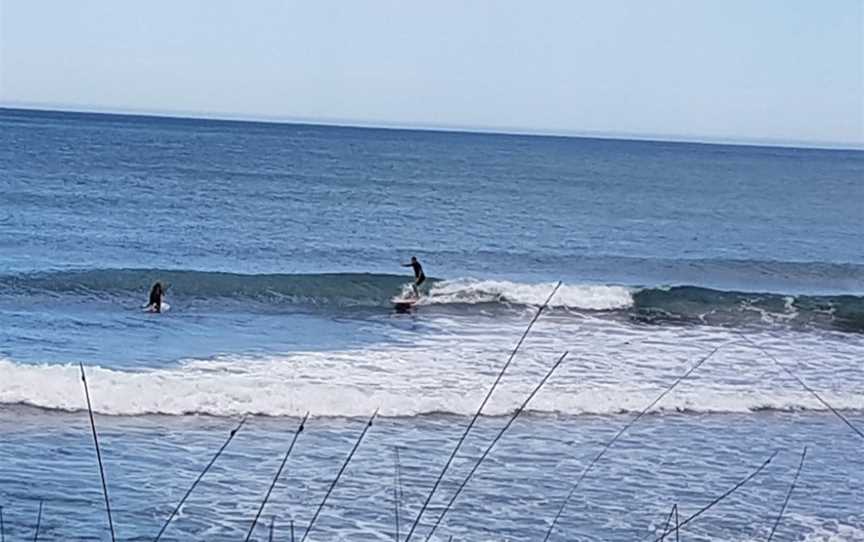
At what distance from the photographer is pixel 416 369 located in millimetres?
17781

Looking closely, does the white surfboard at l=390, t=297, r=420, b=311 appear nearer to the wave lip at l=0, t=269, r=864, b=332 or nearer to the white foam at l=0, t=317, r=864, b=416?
the wave lip at l=0, t=269, r=864, b=332

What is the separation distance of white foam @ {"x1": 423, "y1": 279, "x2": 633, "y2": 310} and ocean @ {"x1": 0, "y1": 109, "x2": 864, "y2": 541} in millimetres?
88

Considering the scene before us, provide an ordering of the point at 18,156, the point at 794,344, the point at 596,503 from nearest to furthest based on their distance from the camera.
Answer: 1. the point at 596,503
2. the point at 794,344
3. the point at 18,156

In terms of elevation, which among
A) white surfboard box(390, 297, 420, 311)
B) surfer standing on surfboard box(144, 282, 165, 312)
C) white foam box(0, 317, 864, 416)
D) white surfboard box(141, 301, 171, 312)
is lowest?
white surfboard box(390, 297, 420, 311)

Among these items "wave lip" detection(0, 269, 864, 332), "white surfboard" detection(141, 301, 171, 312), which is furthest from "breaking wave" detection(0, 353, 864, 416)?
"wave lip" detection(0, 269, 864, 332)

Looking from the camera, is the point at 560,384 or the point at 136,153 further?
the point at 136,153

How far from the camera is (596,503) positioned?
11039mm

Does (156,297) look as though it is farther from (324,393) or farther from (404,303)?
(324,393)

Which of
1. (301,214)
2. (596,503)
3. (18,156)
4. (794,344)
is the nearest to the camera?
(596,503)

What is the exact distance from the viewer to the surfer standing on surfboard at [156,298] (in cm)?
2296

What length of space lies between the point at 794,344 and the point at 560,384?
7.42 metres

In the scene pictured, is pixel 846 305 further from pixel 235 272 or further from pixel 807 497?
pixel 807 497

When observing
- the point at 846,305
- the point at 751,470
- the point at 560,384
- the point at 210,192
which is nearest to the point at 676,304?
the point at 846,305

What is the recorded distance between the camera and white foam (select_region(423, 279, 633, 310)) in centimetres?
2705
